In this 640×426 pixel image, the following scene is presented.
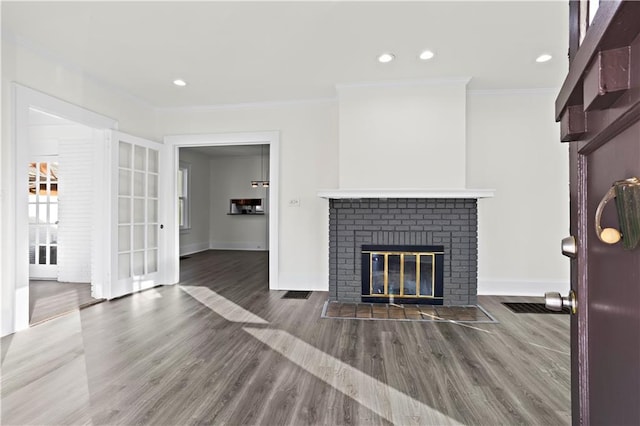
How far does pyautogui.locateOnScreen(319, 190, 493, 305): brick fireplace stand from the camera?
393 cm

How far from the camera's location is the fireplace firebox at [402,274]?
398cm

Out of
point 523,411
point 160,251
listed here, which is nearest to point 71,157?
point 160,251

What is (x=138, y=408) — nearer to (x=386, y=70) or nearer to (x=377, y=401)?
(x=377, y=401)

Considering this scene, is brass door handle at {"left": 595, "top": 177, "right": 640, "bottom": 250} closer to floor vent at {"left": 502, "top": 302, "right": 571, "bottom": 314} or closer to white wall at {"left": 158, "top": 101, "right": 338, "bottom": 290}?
floor vent at {"left": 502, "top": 302, "right": 571, "bottom": 314}

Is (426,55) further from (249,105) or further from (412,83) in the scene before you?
(249,105)

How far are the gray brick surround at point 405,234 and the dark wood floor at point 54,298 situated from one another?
2.89 meters


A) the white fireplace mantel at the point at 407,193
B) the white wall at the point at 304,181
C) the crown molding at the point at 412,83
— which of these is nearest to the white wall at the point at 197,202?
the white wall at the point at 304,181

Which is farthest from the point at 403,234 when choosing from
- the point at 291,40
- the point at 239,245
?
the point at 239,245

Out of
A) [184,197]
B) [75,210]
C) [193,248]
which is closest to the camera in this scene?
[75,210]

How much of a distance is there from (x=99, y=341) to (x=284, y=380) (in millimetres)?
1703

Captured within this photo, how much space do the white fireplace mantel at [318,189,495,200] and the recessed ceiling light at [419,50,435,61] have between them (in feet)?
4.35

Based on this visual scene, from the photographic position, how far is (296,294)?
4.43 meters

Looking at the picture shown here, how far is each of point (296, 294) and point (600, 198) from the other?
4.01m

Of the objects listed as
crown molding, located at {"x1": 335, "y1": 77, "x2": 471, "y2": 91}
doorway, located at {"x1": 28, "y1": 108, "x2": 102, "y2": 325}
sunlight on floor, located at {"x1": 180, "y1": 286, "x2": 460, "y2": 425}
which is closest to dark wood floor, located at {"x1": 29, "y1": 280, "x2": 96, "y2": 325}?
doorway, located at {"x1": 28, "y1": 108, "x2": 102, "y2": 325}
